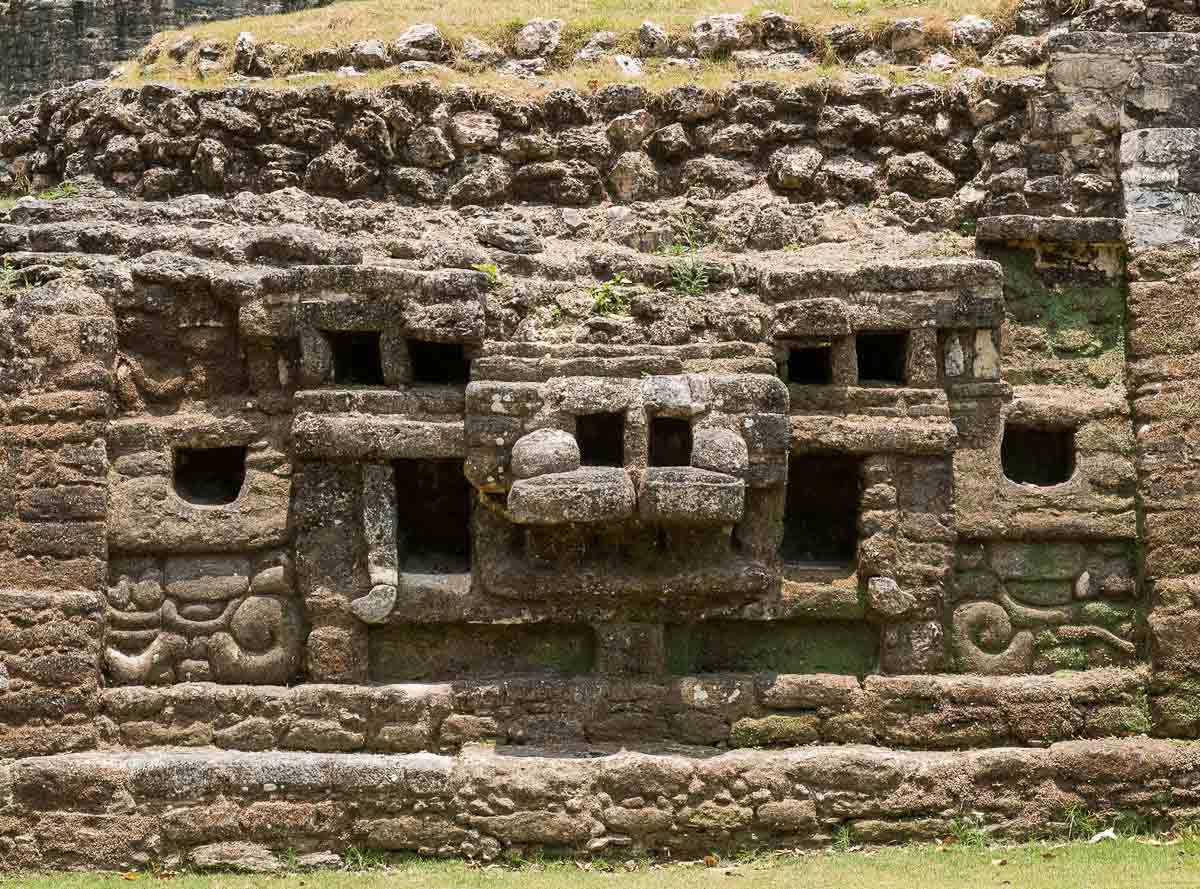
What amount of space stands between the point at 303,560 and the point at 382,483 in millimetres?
631

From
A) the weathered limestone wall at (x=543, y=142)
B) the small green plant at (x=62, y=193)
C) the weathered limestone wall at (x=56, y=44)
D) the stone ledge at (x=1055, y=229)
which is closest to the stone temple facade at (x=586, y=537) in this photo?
the stone ledge at (x=1055, y=229)

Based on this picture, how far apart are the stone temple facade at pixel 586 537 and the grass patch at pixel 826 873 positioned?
158 mm

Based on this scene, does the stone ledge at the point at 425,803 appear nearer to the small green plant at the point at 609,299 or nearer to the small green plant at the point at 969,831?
the small green plant at the point at 969,831

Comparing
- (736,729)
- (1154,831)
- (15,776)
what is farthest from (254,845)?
(1154,831)

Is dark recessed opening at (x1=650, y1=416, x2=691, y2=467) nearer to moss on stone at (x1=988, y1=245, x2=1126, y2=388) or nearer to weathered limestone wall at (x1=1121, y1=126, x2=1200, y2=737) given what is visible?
moss on stone at (x1=988, y1=245, x2=1126, y2=388)

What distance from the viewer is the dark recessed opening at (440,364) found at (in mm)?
8891

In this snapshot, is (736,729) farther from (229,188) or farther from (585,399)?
(229,188)

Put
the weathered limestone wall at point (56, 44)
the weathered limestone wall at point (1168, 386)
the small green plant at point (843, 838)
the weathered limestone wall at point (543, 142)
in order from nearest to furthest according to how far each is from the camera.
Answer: the small green plant at point (843, 838), the weathered limestone wall at point (1168, 386), the weathered limestone wall at point (543, 142), the weathered limestone wall at point (56, 44)

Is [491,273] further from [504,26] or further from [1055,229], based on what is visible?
[1055,229]

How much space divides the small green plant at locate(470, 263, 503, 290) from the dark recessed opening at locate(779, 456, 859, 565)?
6.88 ft

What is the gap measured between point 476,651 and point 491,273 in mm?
2202

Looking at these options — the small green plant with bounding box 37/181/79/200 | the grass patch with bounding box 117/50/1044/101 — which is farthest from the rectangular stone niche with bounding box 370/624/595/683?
the grass patch with bounding box 117/50/1044/101

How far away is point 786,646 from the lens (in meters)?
8.70

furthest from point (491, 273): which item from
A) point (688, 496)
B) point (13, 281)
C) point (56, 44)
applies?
point (56, 44)
